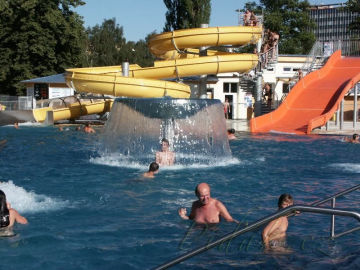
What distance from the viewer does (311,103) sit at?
69.4 ft

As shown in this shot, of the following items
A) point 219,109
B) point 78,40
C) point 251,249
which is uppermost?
point 78,40

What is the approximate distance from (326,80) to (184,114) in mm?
12937

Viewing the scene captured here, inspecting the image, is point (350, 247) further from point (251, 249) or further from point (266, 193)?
point (266, 193)

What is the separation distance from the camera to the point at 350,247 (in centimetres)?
589

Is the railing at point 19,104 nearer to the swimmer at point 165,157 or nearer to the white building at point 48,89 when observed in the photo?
the white building at point 48,89

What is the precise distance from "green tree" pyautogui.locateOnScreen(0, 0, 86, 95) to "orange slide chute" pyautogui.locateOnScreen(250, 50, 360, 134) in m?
19.5

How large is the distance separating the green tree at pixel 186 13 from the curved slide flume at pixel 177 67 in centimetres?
2232

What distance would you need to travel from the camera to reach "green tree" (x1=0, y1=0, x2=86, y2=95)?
34.3m

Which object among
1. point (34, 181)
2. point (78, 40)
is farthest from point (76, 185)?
point (78, 40)

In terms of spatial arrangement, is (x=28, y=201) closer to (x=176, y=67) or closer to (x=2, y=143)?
(x=2, y=143)

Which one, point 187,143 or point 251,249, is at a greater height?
point 187,143

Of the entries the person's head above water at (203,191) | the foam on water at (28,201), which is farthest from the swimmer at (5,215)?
the person's head above water at (203,191)

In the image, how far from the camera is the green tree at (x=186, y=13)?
40.2 metres

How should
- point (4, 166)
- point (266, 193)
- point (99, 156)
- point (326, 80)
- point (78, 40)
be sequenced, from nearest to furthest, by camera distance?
point (266, 193) → point (4, 166) → point (99, 156) → point (326, 80) → point (78, 40)
